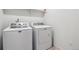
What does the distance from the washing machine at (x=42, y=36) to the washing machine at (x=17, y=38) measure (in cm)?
23

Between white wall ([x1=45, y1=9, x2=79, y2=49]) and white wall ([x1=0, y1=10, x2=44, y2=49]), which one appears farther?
white wall ([x1=45, y1=9, x2=79, y2=49])

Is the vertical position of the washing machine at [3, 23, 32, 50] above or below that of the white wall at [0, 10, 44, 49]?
below

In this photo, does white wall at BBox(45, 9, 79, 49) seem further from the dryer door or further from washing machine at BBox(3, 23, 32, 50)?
washing machine at BBox(3, 23, 32, 50)

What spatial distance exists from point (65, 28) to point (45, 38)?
2.31ft

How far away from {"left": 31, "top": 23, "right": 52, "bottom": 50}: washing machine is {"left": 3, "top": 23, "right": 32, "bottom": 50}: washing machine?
9.1 inches

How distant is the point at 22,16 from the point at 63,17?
46.7 inches

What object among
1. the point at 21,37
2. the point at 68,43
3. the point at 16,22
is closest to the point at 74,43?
the point at 68,43

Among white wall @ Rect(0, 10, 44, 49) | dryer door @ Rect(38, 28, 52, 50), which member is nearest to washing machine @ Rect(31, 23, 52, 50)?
dryer door @ Rect(38, 28, 52, 50)

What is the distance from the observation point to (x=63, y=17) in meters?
2.36

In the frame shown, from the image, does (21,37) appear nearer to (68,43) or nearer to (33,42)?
(33,42)

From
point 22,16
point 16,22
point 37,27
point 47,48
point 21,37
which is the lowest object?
point 47,48

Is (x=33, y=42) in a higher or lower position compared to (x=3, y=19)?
lower

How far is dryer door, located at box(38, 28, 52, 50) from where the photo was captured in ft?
6.92

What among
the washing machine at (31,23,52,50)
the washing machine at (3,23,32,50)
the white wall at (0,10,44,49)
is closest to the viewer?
the washing machine at (3,23,32,50)
